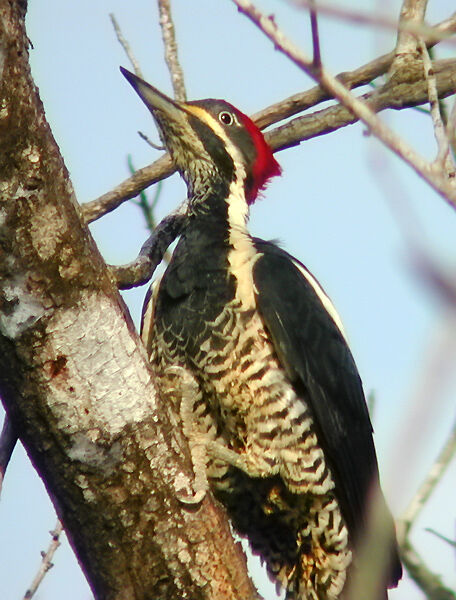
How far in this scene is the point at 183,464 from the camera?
285cm

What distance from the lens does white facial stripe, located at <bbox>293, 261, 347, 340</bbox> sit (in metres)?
4.30

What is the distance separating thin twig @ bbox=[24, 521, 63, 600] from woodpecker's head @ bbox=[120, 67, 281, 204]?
70.9 inches

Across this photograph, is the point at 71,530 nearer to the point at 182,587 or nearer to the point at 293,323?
the point at 182,587

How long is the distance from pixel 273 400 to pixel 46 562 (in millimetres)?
1041

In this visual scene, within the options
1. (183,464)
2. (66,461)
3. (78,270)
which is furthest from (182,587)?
(78,270)

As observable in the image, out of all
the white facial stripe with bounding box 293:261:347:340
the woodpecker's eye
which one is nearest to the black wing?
the white facial stripe with bounding box 293:261:347:340

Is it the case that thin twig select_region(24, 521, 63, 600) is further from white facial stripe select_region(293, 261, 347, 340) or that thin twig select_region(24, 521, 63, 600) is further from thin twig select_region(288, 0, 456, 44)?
thin twig select_region(288, 0, 456, 44)

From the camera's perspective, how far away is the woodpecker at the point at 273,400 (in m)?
3.78

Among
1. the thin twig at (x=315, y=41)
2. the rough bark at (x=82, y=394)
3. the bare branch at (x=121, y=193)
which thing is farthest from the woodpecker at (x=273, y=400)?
the thin twig at (x=315, y=41)

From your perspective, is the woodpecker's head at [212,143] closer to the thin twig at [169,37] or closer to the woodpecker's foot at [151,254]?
the woodpecker's foot at [151,254]

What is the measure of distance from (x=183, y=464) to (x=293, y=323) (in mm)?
1210

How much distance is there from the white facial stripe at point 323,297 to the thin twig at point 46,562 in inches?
58.9

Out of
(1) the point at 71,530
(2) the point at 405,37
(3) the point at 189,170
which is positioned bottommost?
(1) the point at 71,530

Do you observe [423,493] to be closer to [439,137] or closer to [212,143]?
[439,137]
